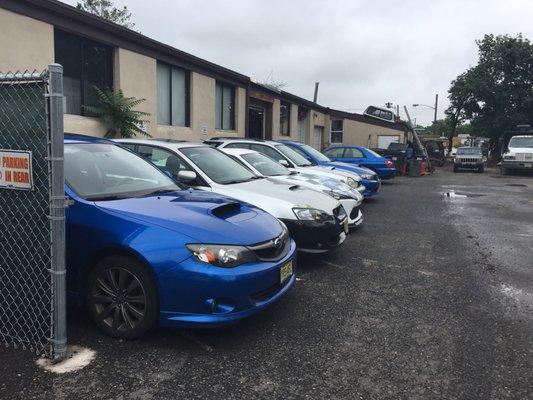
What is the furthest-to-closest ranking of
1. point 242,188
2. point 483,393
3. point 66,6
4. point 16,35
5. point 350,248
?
1. point 66,6
2. point 16,35
3. point 350,248
4. point 242,188
5. point 483,393

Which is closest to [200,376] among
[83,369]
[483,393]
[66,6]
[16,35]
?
[83,369]

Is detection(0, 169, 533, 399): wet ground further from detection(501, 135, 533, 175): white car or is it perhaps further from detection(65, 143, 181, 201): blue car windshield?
detection(501, 135, 533, 175): white car

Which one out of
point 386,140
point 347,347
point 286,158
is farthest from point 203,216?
point 386,140

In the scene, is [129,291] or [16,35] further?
Answer: [16,35]

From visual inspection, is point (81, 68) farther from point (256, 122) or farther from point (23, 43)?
point (256, 122)

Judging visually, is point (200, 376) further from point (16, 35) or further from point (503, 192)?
point (503, 192)

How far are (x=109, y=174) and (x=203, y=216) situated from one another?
1138 millimetres

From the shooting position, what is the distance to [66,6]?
923 cm

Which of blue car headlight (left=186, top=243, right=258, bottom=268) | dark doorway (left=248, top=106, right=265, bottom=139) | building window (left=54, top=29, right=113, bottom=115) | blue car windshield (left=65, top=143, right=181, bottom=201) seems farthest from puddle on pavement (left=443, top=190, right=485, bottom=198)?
blue car headlight (left=186, top=243, right=258, bottom=268)

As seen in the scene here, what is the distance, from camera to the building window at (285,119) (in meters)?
23.0

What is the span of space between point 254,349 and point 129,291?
106 centimetres

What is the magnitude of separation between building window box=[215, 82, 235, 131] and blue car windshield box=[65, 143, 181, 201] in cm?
1155

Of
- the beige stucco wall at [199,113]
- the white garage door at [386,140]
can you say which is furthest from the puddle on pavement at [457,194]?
the white garage door at [386,140]

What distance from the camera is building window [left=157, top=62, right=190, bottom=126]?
1301cm
